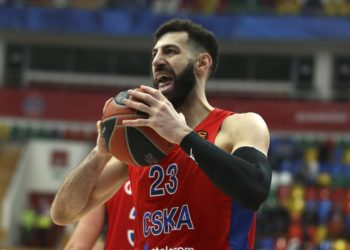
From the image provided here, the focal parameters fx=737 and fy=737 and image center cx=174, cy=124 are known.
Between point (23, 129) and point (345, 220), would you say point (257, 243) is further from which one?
point (23, 129)

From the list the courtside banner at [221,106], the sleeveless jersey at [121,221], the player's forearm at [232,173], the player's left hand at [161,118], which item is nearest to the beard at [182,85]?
the player's left hand at [161,118]

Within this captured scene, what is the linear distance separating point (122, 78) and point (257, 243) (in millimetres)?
11600

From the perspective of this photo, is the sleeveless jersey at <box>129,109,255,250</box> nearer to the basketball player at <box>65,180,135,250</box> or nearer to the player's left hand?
the player's left hand

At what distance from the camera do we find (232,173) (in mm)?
2910

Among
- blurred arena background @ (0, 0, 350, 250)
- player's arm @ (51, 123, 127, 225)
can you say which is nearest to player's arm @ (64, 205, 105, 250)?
player's arm @ (51, 123, 127, 225)

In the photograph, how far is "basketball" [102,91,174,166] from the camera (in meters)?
3.21

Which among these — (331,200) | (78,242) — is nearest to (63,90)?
(331,200)

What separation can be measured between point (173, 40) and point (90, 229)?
5.96 feet

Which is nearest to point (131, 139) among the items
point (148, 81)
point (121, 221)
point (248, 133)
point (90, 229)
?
point (248, 133)

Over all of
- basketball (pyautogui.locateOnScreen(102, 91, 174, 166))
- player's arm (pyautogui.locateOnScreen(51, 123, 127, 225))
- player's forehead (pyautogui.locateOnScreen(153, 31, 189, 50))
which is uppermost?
player's forehead (pyautogui.locateOnScreen(153, 31, 189, 50))

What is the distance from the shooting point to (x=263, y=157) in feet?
10.3

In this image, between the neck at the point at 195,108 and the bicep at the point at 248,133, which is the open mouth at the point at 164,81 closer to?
the neck at the point at 195,108

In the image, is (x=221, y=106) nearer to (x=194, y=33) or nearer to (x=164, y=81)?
(x=194, y=33)

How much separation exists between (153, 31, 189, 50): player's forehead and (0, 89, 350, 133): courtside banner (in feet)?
61.8
